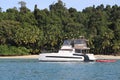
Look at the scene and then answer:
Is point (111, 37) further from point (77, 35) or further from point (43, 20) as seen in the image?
point (43, 20)

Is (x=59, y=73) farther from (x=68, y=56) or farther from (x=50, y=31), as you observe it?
(x=50, y=31)

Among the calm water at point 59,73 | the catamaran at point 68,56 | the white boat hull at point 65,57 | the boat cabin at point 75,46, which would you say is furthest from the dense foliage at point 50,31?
the calm water at point 59,73

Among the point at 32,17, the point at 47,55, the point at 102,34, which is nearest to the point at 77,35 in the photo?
the point at 102,34

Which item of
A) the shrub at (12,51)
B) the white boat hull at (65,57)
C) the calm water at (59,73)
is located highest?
the shrub at (12,51)

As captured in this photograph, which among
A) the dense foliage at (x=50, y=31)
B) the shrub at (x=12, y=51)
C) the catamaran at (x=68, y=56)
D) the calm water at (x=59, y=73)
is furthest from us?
the dense foliage at (x=50, y=31)

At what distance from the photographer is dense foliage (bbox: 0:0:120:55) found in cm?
12312

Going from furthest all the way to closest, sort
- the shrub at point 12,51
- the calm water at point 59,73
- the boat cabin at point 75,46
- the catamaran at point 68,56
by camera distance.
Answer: the shrub at point 12,51 → the boat cabin at point 75,46 → the catamaran at point 68,56 → the calm water at point 59,73

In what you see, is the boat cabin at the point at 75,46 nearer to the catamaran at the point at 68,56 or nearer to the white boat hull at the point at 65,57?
the catamaran at the point at 68,56

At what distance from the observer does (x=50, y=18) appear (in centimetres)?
13550

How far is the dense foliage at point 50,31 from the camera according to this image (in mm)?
123125

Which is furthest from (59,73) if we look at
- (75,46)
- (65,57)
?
(75,46)

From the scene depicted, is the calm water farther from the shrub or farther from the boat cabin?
the shrub

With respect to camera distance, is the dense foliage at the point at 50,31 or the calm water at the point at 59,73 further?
the dense foliage at the point at 50,31

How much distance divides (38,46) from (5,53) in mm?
9428
